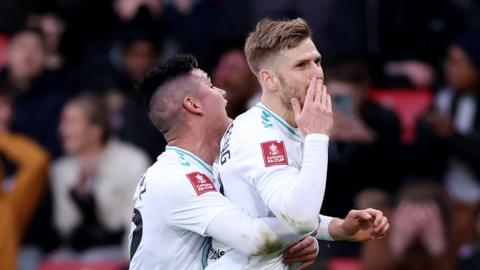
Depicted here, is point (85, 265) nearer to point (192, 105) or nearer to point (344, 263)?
point (344, 263)

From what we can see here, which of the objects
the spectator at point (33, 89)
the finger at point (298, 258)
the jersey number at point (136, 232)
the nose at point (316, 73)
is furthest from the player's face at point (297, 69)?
the spectator at point (33, 89)

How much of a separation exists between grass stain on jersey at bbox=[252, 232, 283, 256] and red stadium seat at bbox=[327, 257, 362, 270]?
3691mm

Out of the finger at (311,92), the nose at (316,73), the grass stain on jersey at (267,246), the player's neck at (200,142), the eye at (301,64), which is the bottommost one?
the grass stain on jersey at (267,246)

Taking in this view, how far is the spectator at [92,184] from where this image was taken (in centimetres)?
991

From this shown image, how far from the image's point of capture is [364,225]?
568cm

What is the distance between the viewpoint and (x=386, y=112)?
962cm

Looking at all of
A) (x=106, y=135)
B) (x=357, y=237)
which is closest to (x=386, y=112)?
(x=106, y=135)

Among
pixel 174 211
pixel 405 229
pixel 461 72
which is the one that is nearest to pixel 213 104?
pixel 174 211

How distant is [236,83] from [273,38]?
4.14m

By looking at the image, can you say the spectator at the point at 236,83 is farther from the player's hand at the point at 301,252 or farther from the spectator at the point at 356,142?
the player's hand at the point at 301,252

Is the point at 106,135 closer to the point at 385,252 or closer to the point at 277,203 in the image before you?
the point at 385,252

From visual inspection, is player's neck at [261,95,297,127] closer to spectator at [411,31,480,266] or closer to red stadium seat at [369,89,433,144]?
spectator at [411,31,480,266]

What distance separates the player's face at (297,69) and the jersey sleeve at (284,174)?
201 millimetres

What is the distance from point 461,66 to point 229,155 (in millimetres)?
4529
